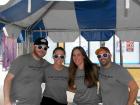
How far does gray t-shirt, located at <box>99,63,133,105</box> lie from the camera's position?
11.8ft

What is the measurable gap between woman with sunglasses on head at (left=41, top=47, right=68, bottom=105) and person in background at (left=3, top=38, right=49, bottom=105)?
0.11 meters

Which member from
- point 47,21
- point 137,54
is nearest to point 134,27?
point 47,21

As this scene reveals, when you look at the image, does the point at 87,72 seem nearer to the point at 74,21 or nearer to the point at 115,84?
the point at 115,84

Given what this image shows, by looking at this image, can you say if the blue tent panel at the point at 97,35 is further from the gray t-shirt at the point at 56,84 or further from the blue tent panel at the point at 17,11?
the gray t-shirt at the point at 56,84

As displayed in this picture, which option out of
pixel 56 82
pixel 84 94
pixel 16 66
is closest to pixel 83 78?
pixel 84 94

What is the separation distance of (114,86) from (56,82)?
651 millimetres

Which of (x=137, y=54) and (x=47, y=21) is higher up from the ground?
(x=47, y=21)

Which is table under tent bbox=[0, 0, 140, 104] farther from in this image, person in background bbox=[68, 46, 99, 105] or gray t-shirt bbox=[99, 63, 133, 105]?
gray t-shirt bbox=[99, 63, 133, 105]

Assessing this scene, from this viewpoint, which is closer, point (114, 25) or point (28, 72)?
point (28, 72)

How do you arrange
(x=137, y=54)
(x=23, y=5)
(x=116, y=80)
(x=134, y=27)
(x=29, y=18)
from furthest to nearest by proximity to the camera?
1. (x=137, y=54)
2. (x=134, y=27)
3. (x=29, y=18)
4. (x=23, y=5)
5. (x=116, y=80)

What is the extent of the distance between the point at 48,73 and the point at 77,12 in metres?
1.94

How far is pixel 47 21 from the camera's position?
5.80 m

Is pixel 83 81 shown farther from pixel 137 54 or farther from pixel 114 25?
pixel 137 54

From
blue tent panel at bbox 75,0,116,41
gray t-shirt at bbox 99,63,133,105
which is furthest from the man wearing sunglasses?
blue tent panel at bbox 75,0,116,41
